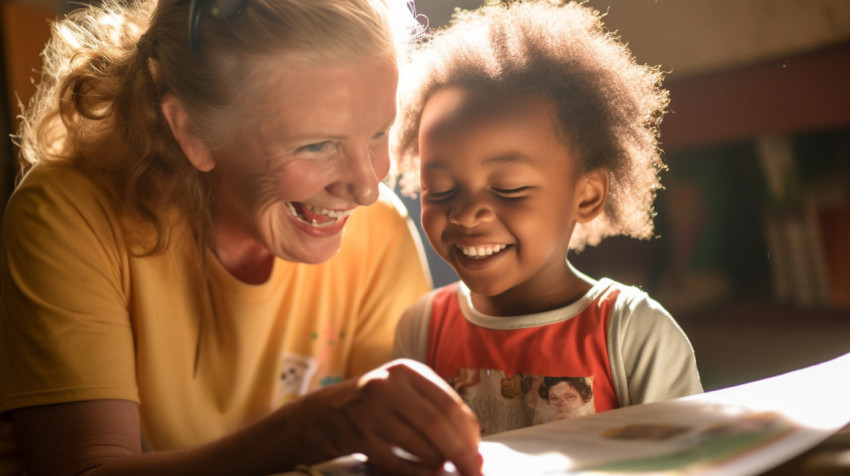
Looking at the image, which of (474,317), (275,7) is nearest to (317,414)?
(474,317)

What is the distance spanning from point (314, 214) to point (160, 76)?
0.68 feet

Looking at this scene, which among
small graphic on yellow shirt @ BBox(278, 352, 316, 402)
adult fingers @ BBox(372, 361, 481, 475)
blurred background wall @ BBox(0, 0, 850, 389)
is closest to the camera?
adult fingers @ BBox(372, 361, 481, 475)

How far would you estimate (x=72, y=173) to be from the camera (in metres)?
0.82

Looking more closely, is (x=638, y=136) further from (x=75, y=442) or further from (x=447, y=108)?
(x=75, y=442)

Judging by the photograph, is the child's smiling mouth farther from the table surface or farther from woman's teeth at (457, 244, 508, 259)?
the table surface

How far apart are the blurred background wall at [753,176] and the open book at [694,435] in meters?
0.03

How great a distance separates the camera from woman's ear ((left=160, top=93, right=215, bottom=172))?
0.76 meters

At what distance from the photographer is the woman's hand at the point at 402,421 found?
19.2 inches

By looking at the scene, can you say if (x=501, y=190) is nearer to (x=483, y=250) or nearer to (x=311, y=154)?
(x=483, y=250)

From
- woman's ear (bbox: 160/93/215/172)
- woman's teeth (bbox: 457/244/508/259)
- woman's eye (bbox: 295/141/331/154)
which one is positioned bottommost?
woman's teeth (bbox: 457/244/508/259)

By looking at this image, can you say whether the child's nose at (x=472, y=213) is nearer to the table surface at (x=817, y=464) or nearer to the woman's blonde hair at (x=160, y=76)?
the woman's blonde hair at (x=160, y=76)

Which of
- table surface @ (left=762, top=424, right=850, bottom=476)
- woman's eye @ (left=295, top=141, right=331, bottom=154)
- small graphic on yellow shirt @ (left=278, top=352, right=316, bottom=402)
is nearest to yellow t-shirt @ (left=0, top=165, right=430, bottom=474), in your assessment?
small graphic on yellow shirt @ (left=278, top=352, right=316, bottom=402)

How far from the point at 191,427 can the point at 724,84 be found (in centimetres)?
65

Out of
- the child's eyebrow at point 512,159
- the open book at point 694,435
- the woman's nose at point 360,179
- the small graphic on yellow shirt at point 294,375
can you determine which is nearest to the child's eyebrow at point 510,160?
the child's eyebrow at point 512,159
